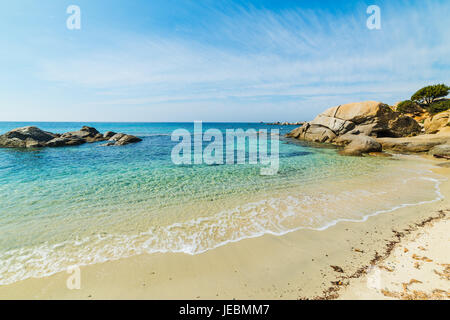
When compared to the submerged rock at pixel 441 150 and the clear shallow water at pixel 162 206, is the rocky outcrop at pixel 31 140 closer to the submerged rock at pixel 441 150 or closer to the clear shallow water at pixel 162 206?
the clear shallow water at pixel 162 206

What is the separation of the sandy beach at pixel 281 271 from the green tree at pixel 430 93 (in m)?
58.4

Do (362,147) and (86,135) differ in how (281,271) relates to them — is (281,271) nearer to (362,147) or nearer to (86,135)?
(362,147)

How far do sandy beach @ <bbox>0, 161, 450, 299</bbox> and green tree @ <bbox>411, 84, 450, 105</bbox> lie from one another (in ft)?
192

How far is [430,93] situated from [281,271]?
208 ft

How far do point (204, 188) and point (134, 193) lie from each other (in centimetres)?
315

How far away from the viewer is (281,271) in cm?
397

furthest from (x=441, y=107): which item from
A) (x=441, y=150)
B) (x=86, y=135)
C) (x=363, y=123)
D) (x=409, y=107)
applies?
(x=86, y=135)

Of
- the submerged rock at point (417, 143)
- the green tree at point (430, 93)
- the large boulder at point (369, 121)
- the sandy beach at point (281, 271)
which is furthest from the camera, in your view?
the green tree at point (430, 93)

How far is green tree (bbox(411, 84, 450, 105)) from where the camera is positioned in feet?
137

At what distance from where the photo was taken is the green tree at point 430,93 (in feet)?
137

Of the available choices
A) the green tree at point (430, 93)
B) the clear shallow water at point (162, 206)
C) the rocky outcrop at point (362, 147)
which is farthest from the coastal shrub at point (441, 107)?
the clear shallow water at point (162, 206)

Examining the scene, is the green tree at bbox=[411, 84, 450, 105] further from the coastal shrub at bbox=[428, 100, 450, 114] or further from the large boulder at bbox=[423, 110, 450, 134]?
the large boulder at bbox=[423, 110, 450, 134]
